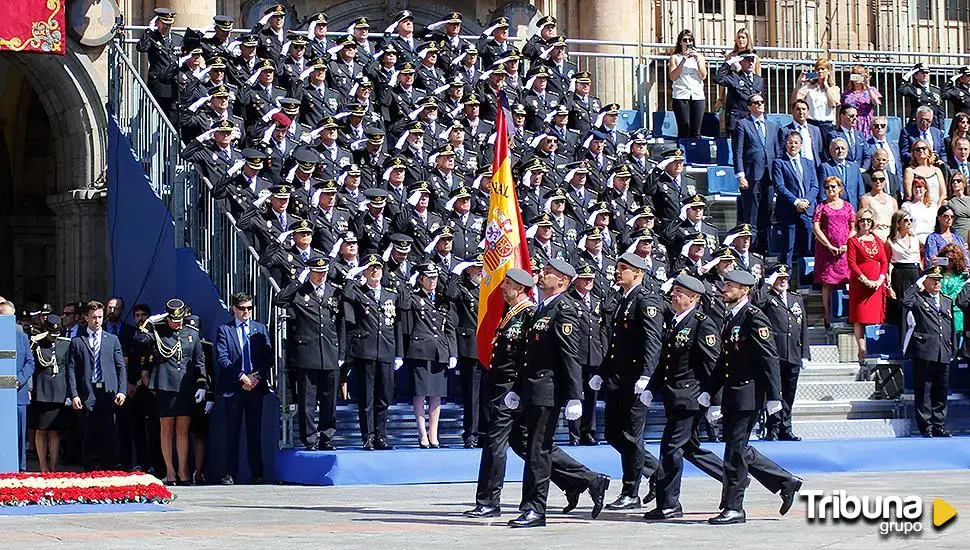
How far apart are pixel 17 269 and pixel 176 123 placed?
31.5 ft

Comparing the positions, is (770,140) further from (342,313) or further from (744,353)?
(744,353)

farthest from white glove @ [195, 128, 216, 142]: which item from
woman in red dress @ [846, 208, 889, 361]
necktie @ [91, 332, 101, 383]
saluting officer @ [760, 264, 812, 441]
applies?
woman in red dress @ [846, 208, 889, 361]

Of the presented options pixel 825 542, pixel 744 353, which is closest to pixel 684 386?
pixel 744 353

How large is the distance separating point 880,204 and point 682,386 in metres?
8.80

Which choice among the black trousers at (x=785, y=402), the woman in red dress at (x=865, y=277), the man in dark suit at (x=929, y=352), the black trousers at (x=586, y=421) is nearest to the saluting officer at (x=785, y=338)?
the black trousers at (x=785, y=402)

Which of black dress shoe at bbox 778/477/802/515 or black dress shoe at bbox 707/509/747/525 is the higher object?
black dress shoe at bbox 778/477/802/515

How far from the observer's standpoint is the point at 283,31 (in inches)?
898

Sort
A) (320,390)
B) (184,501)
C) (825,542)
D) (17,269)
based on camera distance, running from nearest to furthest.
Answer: (825,542) < (184,501) < (320,390) < (17,269)

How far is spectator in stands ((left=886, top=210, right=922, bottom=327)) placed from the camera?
21031 millimetres

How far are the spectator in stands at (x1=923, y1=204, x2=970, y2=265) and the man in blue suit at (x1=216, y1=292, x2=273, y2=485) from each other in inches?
314

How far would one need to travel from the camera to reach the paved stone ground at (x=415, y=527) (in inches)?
463

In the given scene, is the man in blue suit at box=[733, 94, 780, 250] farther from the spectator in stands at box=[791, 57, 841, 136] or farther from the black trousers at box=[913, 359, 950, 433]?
the black trousers at box=[913, 359, 950, 433]

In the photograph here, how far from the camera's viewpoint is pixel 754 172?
74.3ft

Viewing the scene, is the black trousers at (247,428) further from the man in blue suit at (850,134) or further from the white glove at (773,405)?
the man in blue suit at (850,134)
